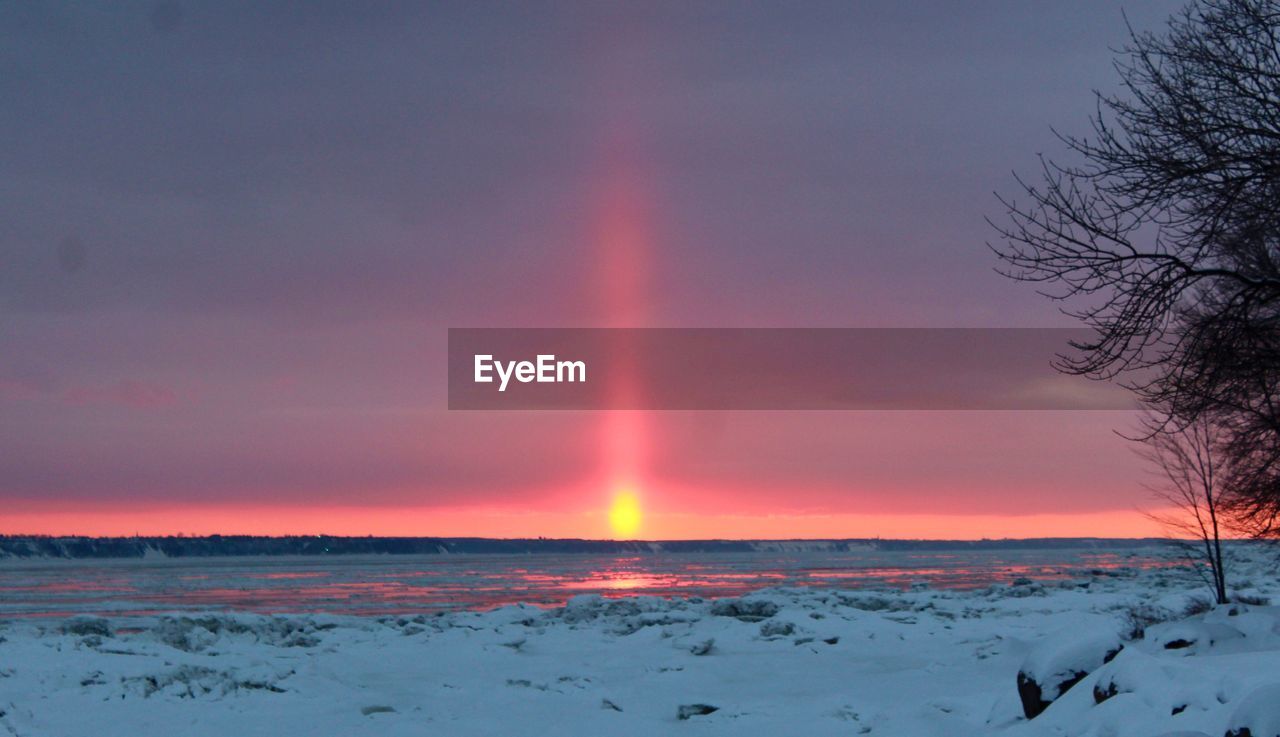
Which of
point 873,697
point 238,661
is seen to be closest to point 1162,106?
point 873,697

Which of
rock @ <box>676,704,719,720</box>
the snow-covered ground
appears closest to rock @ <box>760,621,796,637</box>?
the snow-covered ground

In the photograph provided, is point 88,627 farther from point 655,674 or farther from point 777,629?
point 777,629

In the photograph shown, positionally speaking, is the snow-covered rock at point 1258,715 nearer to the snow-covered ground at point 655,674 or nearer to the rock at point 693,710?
the snow-covered ground at point 655,674

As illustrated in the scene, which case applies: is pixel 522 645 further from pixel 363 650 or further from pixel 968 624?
Answer: pixel 968 624

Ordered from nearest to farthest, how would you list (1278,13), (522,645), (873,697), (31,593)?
(1278,13) → (873,697) → (522,645) → (31,593)

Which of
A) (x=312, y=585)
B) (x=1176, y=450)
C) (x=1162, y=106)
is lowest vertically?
(x=312, y=585)

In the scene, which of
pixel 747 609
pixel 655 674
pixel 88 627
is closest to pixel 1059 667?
pixel 655 674

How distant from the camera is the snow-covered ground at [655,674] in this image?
28.9 feet

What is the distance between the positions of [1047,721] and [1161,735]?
2157mm

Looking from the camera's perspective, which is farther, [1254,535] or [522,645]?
[522,645]

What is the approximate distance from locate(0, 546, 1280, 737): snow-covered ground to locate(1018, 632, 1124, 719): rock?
22mm

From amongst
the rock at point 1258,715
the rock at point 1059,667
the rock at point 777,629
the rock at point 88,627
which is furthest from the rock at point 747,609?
the rock at point 1258,715

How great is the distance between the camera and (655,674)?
15719mm

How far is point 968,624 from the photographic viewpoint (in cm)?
2105
